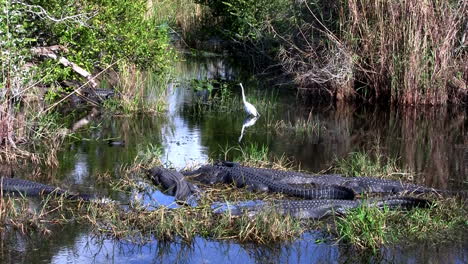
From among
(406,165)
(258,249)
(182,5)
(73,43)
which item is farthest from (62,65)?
(182,5)

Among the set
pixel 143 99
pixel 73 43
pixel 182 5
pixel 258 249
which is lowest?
pixel 258 249

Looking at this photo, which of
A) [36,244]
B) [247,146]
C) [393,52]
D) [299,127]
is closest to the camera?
[36,244]

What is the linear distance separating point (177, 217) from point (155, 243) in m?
0.34

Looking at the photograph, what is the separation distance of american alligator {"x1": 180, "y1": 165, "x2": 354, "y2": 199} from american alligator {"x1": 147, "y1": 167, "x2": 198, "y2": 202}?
1.23ft

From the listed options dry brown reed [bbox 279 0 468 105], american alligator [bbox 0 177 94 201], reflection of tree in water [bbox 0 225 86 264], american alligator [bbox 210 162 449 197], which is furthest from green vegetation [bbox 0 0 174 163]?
dry brown reed [bbox 279 0 468 105]

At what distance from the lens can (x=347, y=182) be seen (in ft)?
A: 27.5

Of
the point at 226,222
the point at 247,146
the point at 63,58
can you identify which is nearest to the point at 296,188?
the point at 226,222

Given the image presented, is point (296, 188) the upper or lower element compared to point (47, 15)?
lower

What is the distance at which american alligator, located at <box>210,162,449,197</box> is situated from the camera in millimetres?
8234

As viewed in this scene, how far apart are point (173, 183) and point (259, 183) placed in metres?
0.95

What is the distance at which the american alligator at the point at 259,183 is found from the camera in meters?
8.02

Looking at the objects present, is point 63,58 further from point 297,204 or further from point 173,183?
point 297,204

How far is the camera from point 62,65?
12.3 meters

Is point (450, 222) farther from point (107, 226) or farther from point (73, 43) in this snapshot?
point (73, 43)
